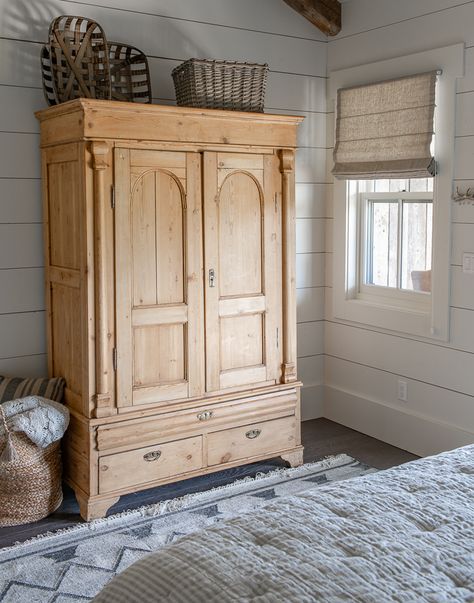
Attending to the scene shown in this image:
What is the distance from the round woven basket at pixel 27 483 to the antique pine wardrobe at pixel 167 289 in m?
0.14

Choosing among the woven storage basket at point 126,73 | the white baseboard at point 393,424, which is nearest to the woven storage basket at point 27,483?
the woven storage basket at point 126,73

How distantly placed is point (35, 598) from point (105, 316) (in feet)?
3.84

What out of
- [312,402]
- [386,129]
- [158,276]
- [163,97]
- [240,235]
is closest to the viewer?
[158,276]

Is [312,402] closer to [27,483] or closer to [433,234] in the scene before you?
[433,234]

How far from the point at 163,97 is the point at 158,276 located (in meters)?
1.08

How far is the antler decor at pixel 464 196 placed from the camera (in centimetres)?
356

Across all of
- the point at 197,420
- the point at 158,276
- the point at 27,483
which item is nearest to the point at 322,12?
the point at 158,276

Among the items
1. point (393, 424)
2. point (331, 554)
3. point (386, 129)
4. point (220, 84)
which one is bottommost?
point (393, 424)

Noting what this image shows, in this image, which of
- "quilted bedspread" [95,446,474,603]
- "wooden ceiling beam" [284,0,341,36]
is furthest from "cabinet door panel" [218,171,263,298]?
"quilted bedspread" [95,446,474,603]

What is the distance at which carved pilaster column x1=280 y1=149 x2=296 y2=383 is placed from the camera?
3662mm

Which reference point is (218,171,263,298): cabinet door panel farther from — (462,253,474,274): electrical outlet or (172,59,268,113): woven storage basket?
(462,253,474,274): electrical outlet

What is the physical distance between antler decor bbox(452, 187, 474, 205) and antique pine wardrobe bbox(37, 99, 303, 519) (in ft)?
2.67

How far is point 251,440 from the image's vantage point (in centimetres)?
367

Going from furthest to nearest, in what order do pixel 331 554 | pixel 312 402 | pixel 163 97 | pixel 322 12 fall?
pixel 312 402 < pixel 322 12 < pixel 163 97 < pixel 331 554
